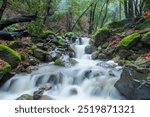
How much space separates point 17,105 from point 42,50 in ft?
25.6

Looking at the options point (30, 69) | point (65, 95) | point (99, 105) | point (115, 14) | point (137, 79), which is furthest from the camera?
point (115, 14)

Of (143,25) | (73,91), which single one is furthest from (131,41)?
(73,91)

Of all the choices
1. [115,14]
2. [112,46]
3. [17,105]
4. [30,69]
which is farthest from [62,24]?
[17,105]

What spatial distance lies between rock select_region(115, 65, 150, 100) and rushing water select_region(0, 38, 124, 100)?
380 mm

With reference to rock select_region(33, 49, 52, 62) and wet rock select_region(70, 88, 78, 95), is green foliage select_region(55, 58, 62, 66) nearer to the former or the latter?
rock select_region(33, 49, 52, 62)

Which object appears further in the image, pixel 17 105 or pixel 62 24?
pixel 62 24

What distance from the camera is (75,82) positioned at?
9.20 m

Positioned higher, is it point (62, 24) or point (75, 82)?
point (62, 24)

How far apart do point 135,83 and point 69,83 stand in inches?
115

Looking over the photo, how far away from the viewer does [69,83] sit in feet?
29.8

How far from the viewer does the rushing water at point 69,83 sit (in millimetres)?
8117

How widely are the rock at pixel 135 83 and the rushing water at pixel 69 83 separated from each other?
0.38 metres

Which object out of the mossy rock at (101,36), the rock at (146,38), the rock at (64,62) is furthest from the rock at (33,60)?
the rock at (146,38)

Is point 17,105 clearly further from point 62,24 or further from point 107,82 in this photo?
point 62,24
